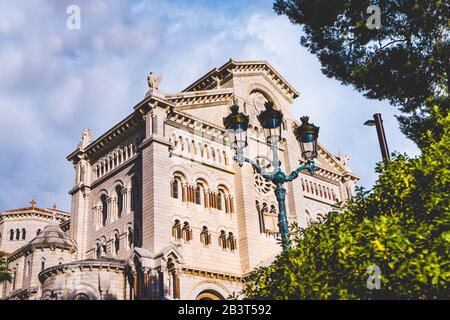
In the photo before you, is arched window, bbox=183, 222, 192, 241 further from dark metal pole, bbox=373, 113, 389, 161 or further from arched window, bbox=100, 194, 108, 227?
dark metal pole, bbox=373, 113, 389, 161

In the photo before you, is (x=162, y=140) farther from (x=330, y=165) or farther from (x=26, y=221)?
(x=26, y=221)

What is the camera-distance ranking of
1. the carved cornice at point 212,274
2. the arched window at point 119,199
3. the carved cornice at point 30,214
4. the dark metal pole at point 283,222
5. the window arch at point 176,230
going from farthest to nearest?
the carved cornice at point 30,214 < the arched window at point 119,199 < the window arch at point 176,230 < the carved cornice at point 212,274 < the dark metal pole at point 283,222

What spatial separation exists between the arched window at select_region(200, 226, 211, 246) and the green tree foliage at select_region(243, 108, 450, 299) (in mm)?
15427

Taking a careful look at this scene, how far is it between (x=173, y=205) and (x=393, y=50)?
1494cm

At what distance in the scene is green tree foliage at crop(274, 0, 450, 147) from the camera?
15633 mm

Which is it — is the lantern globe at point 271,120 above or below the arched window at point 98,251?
below

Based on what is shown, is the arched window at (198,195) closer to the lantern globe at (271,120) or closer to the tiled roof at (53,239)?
the tiled roof at (53,239)

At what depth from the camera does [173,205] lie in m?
26.9

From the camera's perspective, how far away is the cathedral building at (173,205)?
24.1 meters

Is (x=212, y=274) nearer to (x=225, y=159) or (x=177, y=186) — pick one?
(x=177, y=186)

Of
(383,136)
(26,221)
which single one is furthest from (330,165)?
(26,221)

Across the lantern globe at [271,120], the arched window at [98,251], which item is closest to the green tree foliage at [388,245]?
the lantern globe at [271,120]

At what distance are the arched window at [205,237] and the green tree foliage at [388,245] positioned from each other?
15427mm


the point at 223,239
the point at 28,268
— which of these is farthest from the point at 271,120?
the point at 28,268
